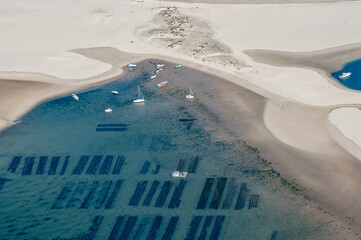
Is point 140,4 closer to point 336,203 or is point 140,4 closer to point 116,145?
point 116,145

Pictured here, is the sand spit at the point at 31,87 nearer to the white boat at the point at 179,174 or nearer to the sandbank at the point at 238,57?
the sandbank at the point at 238,57

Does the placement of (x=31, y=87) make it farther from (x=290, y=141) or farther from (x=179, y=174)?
(x=290, y=141)

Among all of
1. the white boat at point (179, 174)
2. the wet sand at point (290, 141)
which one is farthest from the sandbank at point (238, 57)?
the white boat at point (179, 174)

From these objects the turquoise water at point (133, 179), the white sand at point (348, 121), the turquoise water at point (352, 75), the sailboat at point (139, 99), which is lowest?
the turquoise water at point (133, 179)

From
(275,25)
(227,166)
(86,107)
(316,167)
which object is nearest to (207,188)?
(227,166)

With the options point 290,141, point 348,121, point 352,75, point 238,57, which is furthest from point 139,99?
point 352,75
